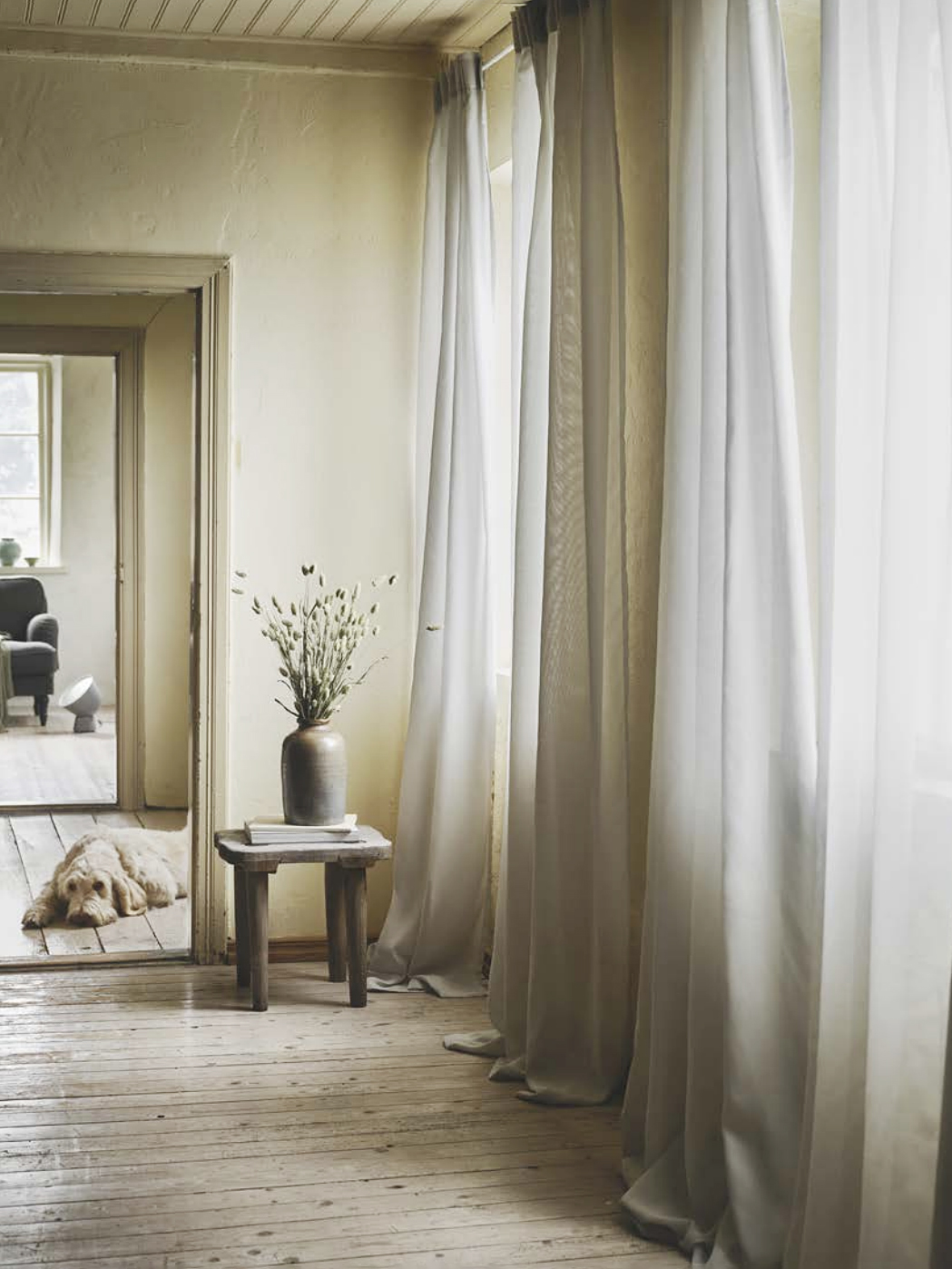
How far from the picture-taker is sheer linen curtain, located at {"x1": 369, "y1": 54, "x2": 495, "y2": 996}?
15.1ft

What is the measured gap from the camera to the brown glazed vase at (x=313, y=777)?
14.6 feet

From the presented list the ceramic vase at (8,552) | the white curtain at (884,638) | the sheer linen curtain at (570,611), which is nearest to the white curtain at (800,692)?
the white curtain at (884,638)

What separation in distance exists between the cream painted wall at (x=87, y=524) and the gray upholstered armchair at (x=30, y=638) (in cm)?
43

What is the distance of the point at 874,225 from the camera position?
248 centimetres

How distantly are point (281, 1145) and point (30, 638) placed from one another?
752cm

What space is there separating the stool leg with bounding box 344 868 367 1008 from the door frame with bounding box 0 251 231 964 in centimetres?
68

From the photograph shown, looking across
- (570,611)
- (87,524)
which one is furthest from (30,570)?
(570,611)

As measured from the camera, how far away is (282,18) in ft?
15.3

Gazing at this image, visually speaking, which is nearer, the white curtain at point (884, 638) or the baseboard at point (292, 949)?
the white curtain at point (884, 638)

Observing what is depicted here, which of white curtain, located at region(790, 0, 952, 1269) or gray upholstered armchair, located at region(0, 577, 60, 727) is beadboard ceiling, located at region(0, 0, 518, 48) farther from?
gray upholstered armchair, located at region(0, 577, 60, 727)

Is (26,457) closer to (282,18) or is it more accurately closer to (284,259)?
(284,259)

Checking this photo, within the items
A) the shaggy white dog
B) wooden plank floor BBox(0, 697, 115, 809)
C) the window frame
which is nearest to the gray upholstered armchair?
wooden plank floor BBox(0, 697, 115, 809)

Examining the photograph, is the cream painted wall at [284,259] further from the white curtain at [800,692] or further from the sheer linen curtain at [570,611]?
the white curtain at [800,692]

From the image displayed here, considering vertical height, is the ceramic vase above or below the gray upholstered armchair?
above
